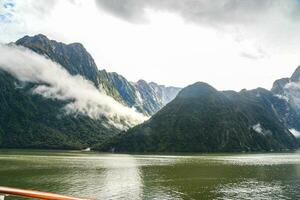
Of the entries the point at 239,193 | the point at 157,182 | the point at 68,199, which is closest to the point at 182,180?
the point at 157,182

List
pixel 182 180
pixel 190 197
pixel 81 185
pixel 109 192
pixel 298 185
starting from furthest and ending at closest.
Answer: pixel 182 180 < pixel 298 185 < pixel 81 185 < pixel 109 192 < pixel 190 197

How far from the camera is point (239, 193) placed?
84938 mm

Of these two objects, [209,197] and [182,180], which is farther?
[182,180]

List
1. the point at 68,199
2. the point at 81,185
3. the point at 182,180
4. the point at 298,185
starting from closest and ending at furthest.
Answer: the point at 68,199 < the point at 81,185 < the point at 298,185 < the point at 182,180

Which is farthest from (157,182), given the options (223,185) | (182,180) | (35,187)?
(35,187)

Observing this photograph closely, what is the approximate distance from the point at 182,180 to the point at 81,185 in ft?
99.4

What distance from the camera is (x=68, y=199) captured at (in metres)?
12.5

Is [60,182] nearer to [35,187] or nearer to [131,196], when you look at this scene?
[35,187]

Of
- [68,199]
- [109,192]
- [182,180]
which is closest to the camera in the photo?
[68,199]

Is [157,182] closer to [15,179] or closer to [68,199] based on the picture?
[15,179]

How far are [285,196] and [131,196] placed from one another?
3256 centimetres

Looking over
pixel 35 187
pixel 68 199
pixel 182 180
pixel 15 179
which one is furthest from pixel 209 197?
pixel 68 199

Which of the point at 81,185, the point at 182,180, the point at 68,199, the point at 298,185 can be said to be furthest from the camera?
the point at 182,180

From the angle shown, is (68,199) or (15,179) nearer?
(68,199)
